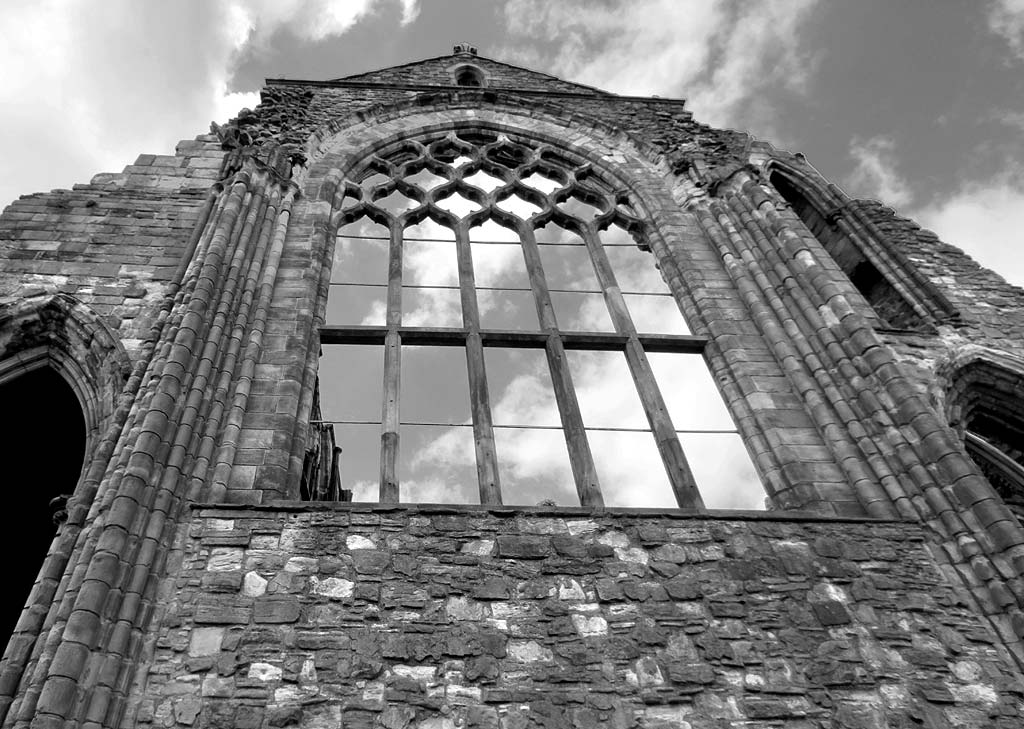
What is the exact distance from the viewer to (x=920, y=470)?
665 cm

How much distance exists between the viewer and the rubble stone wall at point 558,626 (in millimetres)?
4883

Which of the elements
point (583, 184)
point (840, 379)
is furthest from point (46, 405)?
point (840, 379)

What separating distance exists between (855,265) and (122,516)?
9.58 meters

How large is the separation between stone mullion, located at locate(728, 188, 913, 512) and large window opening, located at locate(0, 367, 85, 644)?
774 centimetres

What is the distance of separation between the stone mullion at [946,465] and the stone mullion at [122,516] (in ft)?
20.6

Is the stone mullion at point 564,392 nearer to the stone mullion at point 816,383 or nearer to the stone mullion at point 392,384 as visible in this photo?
the stone mullion at point 392,384

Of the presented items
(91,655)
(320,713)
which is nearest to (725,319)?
(320,713)

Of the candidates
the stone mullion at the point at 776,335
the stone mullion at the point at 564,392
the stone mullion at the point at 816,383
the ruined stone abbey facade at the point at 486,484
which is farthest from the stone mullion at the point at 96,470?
the stone mullion at the point at 816,383

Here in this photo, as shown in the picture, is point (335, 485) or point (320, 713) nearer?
point (320, 713)

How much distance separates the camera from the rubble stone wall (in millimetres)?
4883

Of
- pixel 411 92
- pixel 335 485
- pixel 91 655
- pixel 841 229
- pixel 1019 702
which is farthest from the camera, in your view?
pixel 335 485

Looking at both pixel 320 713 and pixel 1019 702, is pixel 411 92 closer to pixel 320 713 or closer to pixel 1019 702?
pixel 320 713

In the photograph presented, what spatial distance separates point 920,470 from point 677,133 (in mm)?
7584

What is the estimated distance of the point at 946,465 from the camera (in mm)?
6555
